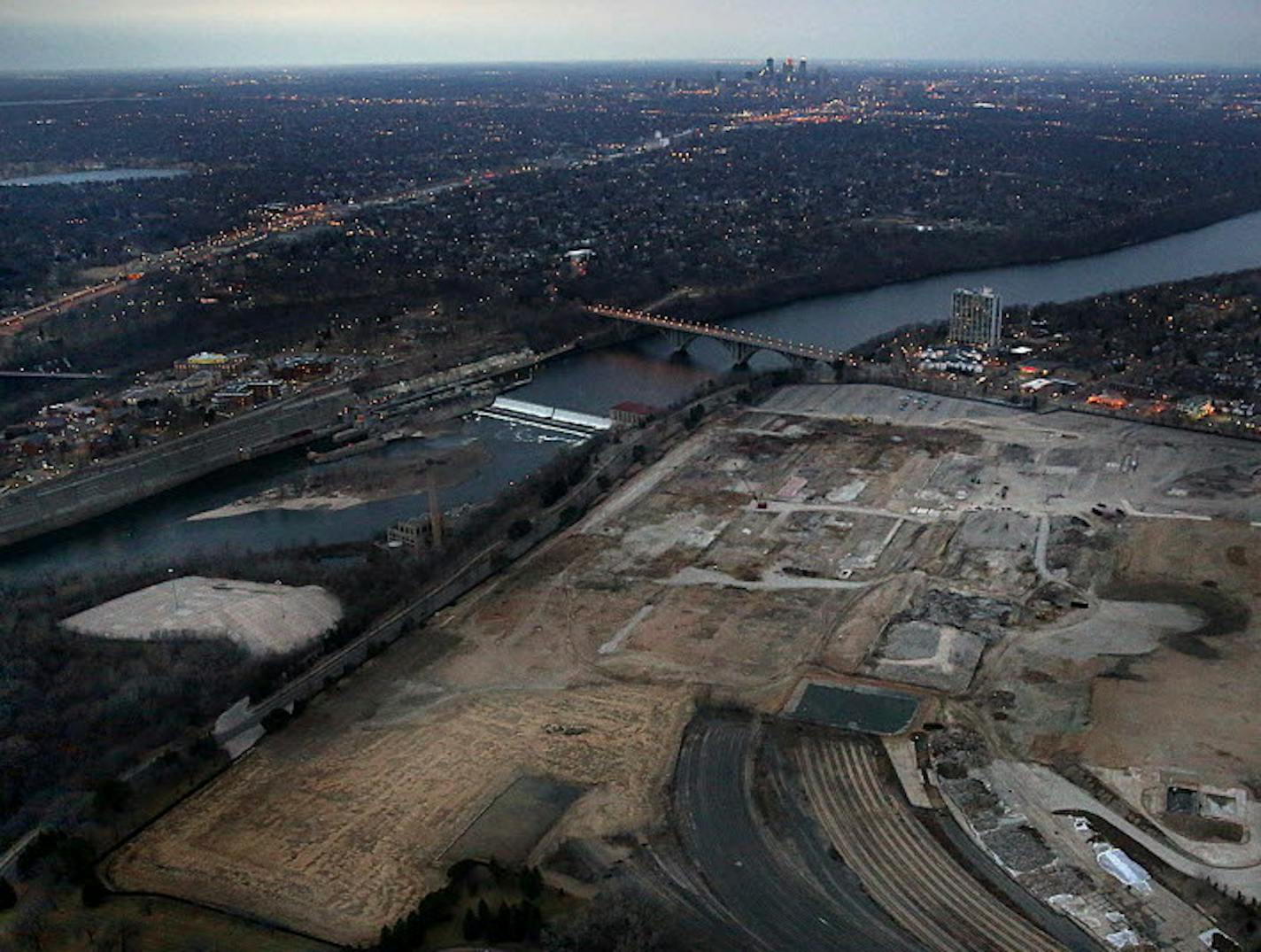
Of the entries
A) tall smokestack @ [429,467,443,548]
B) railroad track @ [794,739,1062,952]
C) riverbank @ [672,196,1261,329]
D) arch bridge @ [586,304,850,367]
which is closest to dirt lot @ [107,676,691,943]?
railroad track @ [794,739,1062,952]

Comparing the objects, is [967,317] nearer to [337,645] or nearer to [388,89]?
[337,645]

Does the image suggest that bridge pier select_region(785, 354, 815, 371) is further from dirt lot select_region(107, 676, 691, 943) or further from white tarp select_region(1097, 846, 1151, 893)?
white tarp select_region(1097, 846, 1151, 893)

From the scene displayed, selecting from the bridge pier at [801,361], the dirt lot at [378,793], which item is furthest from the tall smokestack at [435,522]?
the bridge pier at [801,361]

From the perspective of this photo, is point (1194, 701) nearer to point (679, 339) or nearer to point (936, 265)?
point (679, 339)

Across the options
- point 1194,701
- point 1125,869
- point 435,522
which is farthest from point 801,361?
point 1125,869

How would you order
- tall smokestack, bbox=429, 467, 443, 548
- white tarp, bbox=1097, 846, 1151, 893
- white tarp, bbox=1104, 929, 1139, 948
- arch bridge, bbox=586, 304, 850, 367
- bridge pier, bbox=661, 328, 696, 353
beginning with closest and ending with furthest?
white tarp, bbox=1104, 929, 1139, 948, white tarp, bbox=1097, 846, 1151, 893, tall smokestack, bbox=429, 467, 443, 548, arch bridge, bbox=586, 304, 850, 367, bridge pier, bbox=661, 328, 696, 353

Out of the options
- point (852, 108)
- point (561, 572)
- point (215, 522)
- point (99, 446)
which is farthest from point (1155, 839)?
point (852, 108)
